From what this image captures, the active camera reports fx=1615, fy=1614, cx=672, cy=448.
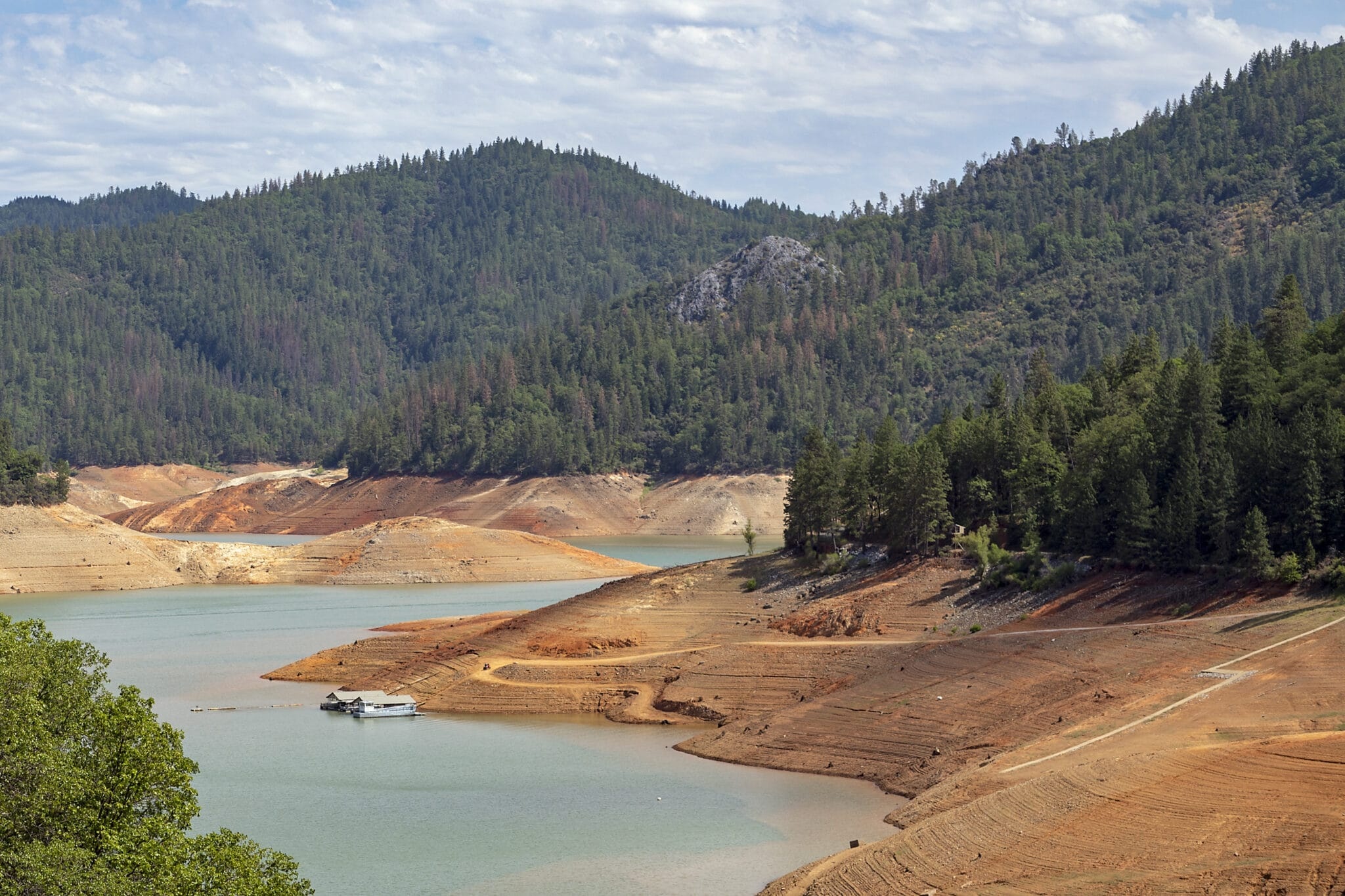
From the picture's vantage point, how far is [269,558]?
156 m

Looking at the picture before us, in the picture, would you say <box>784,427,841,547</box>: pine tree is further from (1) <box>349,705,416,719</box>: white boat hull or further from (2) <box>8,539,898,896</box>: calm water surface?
(1) <box>349,705,416,719</box>: white boat hull

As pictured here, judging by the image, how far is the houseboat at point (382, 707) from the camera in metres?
78.4

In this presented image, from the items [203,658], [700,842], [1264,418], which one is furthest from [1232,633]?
[203,658]

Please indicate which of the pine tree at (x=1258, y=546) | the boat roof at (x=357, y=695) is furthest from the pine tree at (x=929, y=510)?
the boat roof at (x=357, y=695)

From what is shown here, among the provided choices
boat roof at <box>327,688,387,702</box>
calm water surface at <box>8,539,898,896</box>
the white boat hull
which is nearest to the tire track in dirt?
calm water surface at <box>8,539,898,896</box>

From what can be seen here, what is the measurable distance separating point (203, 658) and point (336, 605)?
3246cm

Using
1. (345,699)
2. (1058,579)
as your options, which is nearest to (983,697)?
(1058,579)

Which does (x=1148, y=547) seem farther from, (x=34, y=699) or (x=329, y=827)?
(x=34, y=699)

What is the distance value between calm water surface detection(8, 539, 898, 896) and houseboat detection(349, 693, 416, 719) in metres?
0.87

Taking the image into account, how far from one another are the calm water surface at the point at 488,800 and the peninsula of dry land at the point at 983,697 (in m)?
2.81

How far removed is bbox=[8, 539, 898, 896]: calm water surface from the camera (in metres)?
49.4

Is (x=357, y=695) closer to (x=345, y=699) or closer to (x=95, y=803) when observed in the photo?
(x=345, y=699)

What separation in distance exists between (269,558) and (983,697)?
10456 cm

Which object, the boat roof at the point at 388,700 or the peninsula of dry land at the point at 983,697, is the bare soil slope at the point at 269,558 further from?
the boat roof at the point at 388,700
